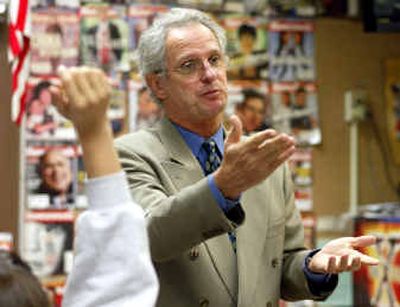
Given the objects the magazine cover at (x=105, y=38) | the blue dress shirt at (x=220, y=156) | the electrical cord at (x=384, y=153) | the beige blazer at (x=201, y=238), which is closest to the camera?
the beige blazer at (x=201, y=238)

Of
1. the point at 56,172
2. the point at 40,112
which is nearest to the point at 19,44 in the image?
the point at 40,112

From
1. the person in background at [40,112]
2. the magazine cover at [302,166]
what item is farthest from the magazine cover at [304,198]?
the person in background at [40,112]

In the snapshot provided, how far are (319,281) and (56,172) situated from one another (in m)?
1.68

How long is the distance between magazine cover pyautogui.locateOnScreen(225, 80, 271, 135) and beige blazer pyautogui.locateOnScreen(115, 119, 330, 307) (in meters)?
1.52

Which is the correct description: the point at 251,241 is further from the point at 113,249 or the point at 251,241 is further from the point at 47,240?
the point at 47,240

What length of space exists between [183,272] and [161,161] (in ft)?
0.84

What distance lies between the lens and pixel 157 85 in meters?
1.97

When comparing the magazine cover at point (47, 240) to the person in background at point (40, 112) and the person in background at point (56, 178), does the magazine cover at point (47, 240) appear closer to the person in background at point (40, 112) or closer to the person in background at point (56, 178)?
the person in background at point (56, 178)

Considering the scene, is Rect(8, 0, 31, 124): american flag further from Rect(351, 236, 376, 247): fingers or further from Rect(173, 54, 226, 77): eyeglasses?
Rect(351, 236, 376, 247): fingers

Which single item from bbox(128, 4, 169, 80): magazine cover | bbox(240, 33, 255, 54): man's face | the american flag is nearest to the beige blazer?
the american flag

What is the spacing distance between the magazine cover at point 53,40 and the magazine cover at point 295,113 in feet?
2.82

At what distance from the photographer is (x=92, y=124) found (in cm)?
95

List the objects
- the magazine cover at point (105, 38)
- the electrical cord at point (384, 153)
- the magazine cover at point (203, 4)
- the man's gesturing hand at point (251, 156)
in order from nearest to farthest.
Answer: the man's gesturing hand at point (251, 156)
the magazine cover at point (105, 38)
the magazine cover at point (203, 4)
the electrical cord at point (384, 153)

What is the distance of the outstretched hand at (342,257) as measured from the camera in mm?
1620
